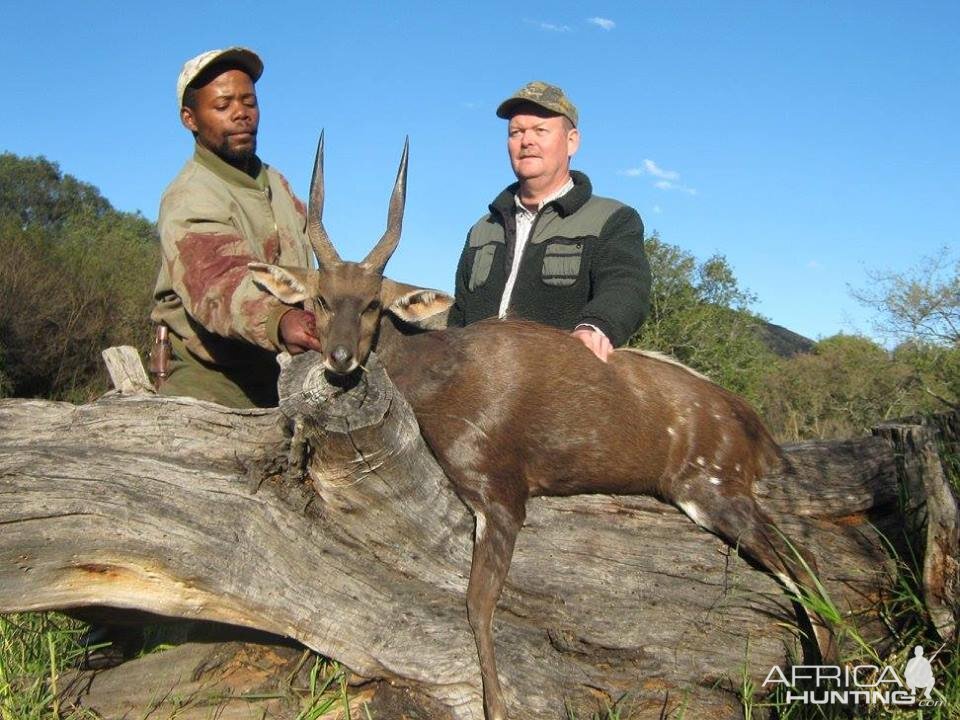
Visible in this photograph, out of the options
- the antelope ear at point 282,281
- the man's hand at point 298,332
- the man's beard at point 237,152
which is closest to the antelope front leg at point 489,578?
the man's hand at point 298,332

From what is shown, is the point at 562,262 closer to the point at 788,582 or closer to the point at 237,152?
the point at 237,152

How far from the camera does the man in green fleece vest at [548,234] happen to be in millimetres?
6043

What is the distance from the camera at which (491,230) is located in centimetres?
674

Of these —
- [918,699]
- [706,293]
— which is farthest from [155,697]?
[706,293]

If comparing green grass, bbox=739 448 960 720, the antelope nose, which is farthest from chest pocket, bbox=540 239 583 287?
green grass, bbox=739 448 960 720

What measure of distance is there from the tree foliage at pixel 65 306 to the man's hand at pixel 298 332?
16570 millimetres

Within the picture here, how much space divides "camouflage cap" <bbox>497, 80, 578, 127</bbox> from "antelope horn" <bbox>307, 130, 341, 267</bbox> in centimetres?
181

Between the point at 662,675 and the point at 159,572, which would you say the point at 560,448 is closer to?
the point at 662,675

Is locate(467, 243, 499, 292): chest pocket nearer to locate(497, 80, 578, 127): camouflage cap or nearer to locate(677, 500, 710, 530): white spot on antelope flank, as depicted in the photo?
locate(497, 80, 578, 127): camouflage cap

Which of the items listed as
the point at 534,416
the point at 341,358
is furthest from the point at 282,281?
the point at 534,416

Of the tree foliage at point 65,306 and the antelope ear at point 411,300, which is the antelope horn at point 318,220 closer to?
the antelope ear at point 411,300

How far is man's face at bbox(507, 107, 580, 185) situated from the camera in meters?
6.24

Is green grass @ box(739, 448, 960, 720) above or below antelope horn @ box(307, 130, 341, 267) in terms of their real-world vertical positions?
below

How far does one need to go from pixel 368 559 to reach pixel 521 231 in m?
2.99
